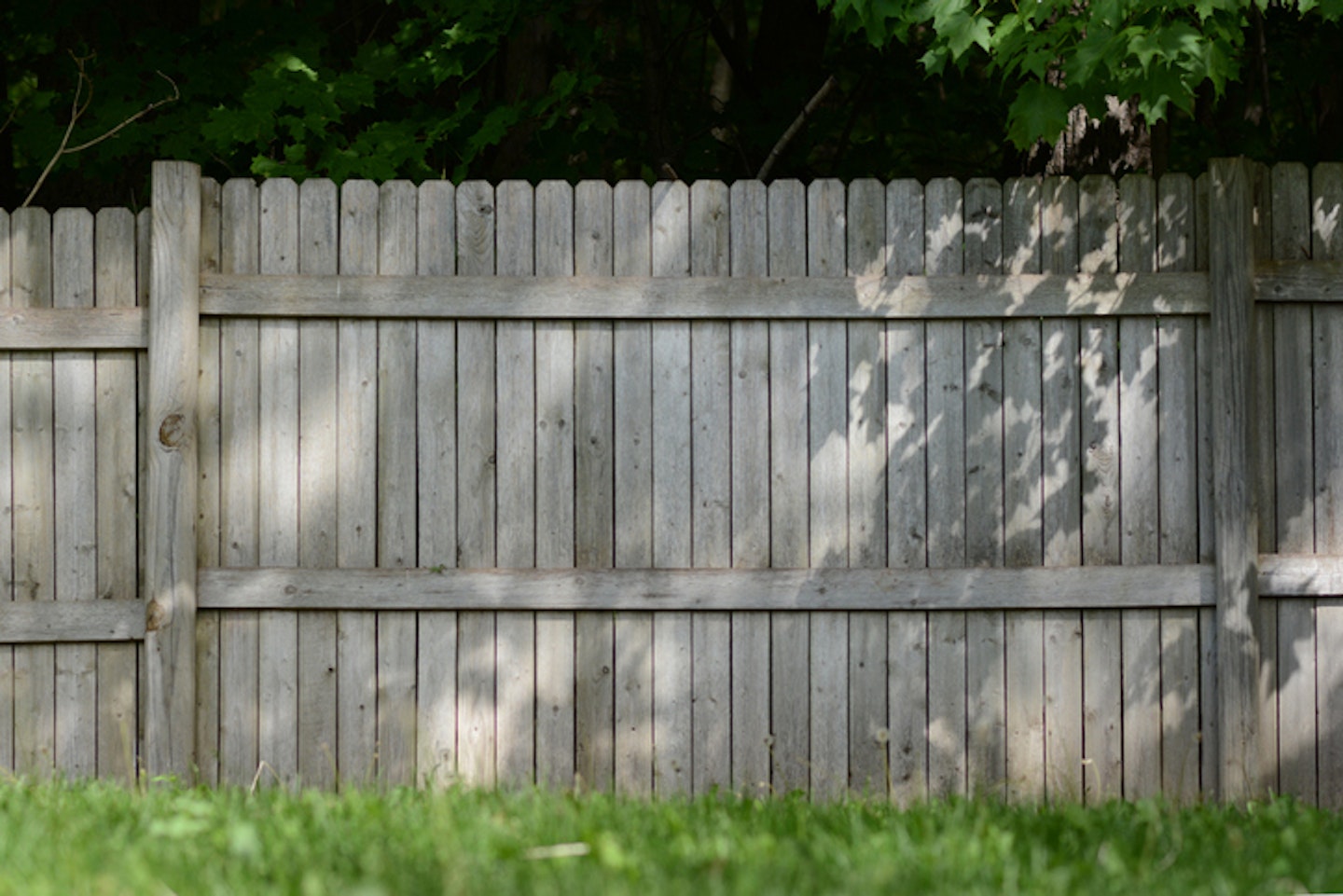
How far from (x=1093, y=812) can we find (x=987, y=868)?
3.29 feet

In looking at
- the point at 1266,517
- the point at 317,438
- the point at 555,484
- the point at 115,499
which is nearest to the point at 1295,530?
the point at 1266,517

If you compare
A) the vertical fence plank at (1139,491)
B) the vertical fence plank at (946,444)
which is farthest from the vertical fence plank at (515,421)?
the vertical fence plank at (1139,491)

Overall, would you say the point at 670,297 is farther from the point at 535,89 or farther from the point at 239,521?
the point at 535,89

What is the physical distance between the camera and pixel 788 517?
4426 mm

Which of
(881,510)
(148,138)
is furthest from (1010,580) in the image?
(148,138)

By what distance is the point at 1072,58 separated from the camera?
13.2ft

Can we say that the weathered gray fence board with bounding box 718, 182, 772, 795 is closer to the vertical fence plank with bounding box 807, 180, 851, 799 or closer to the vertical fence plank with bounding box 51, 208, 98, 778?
the vertical fence plank with bounding box 807, 180, 851, 799

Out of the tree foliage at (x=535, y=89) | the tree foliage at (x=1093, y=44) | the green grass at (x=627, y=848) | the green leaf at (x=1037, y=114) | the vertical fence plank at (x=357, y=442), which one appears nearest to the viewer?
the green grass at (x=627, y=848)

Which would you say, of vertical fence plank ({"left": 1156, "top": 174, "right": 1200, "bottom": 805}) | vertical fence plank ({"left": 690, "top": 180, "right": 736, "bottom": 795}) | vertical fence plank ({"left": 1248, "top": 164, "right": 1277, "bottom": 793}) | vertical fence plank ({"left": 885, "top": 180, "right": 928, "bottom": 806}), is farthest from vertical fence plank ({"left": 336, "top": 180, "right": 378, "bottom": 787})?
vertical fence plank ({"left": 1248, "top": 164, "right": 1277, "bottom": 793})

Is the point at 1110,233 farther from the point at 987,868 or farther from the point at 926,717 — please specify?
the point at 987,868

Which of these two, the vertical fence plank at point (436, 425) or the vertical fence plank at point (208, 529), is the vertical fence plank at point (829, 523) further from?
the vertical fence plank at point (208, 529)

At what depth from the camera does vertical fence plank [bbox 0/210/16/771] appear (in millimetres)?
4410

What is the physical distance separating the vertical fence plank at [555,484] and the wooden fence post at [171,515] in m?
1.14

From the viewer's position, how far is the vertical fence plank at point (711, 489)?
4.42m
